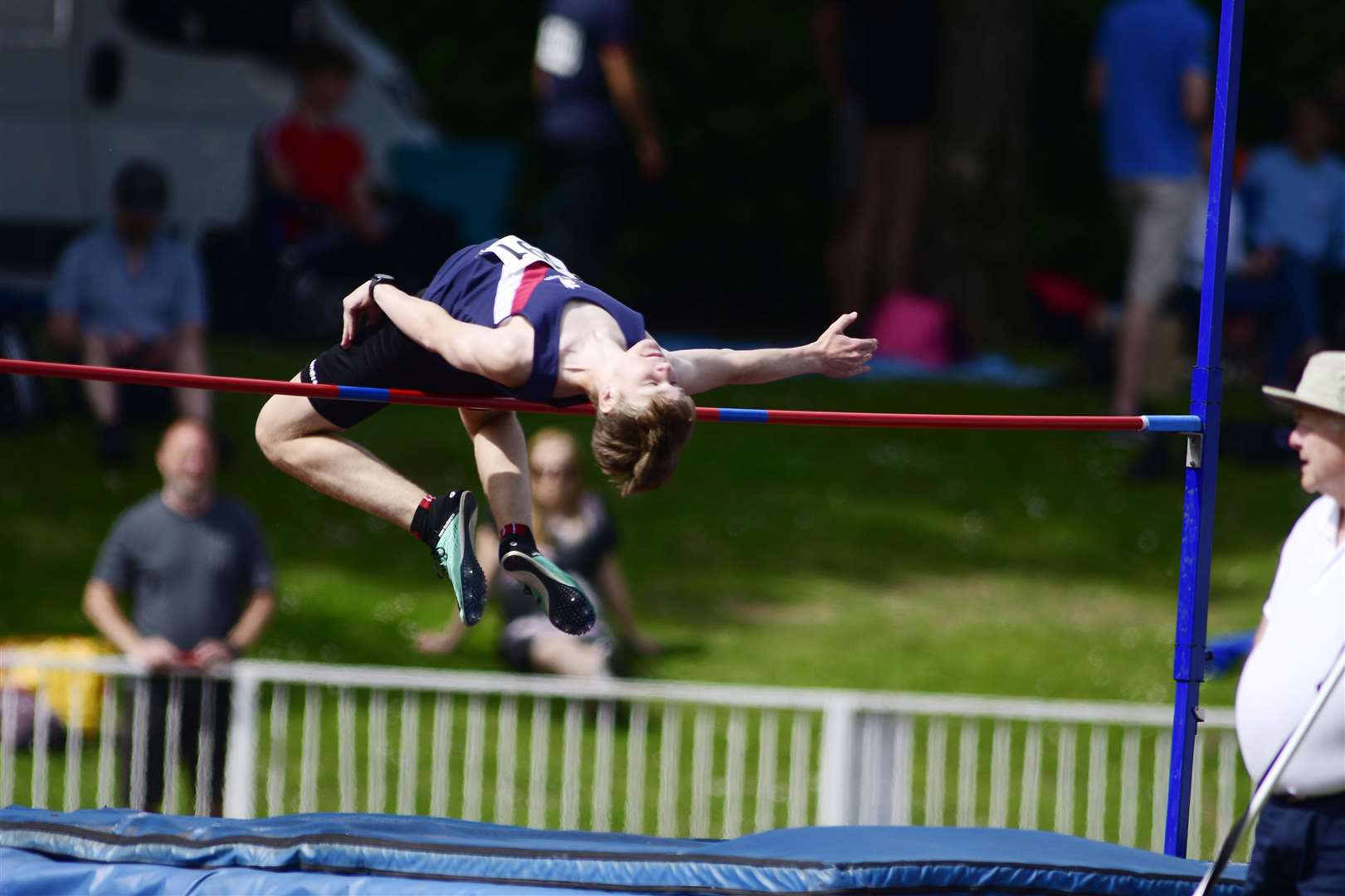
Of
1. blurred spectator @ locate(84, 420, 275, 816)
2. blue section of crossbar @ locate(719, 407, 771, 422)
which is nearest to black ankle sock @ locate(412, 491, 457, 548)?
blue section of crossbar @ locate(719, 407, 771, 422)

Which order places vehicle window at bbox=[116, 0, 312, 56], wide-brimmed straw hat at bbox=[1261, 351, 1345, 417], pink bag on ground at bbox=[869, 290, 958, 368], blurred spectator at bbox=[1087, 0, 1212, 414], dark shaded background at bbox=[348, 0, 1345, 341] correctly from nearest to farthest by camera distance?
wide-brimmed straw hat at bbox=[1261, 351, 1345, 417]
blurred spectator at bbox=[1087, 0, 1212, 414]
vehicle window at bbox=[116, 0, 312, 56]
pink bag on ground at bbox=[869, 290, 958, 368]
dark shaded background at bbox=[348, 0, 1345, 341]

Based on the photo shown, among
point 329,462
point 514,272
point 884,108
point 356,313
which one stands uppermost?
point 884,108

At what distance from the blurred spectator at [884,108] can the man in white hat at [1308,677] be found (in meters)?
6.74

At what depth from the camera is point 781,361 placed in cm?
443

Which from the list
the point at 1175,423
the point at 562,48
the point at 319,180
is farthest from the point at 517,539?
the point at 319,180

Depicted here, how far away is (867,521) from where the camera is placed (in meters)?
8.88

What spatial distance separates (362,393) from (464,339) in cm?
28

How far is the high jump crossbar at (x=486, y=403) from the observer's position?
4.04 meters

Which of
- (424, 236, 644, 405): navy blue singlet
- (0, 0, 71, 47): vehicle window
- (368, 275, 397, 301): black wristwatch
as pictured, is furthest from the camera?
(0, 0, 71, 47): vehicle window

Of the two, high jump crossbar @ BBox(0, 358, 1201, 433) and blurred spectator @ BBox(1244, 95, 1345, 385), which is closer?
high jump crossbar @ BBox(0, 358, 1201, 433)

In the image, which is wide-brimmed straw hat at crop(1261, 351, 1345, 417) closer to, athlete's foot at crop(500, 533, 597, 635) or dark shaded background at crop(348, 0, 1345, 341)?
athlete's foot at crop(500, 533, 597, 635)

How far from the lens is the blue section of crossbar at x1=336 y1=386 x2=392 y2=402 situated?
4141 millimetres

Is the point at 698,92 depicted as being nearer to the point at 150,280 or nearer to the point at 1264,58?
the point at 1264,58

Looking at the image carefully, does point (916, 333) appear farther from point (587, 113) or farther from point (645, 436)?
point (645, 436)
